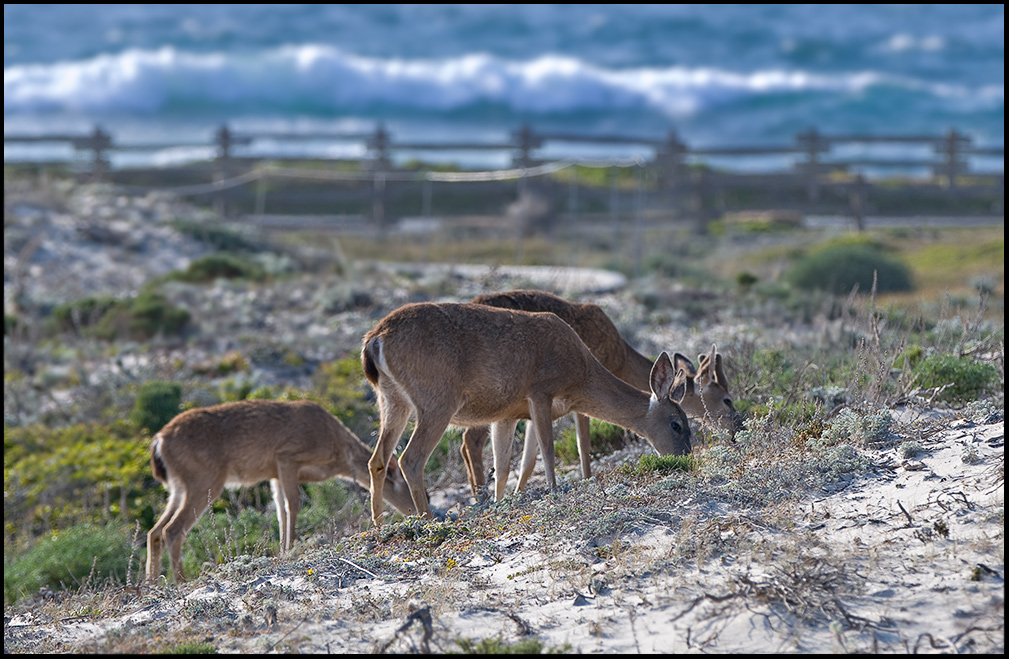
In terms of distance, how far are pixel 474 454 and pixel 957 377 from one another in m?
4.02

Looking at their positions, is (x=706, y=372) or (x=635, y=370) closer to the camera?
(x=706, y=372)

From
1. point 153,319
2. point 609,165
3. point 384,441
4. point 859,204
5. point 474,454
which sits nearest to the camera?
point 384,441

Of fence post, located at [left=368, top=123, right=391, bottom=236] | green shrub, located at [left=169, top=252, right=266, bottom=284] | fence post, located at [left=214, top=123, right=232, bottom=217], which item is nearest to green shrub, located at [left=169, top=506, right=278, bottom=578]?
green shrub, located at [left=169, top=252, right=266, bottom=284]

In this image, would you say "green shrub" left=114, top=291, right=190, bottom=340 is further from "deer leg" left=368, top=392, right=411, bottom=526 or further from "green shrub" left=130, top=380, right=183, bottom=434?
"deer leg" left=368, top=392, right=411, bottom=526

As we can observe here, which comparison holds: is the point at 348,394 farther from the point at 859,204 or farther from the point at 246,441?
the point at 859,204

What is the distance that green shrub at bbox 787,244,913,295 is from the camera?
67.4 feet

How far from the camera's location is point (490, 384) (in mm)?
8109

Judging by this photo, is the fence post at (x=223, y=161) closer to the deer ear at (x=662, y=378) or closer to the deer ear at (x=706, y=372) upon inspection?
the deer ear at (x=706, y=372)

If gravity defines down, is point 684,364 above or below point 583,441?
above

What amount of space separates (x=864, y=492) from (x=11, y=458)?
9.80m

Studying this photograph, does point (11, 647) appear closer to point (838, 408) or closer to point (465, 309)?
point (465, 309)

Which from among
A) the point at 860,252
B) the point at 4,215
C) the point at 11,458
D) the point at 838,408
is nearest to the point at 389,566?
the point at 838,408

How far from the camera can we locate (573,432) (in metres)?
10.5

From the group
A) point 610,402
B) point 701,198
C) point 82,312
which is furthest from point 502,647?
point 701,198
